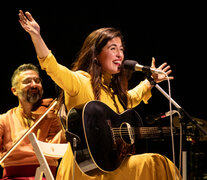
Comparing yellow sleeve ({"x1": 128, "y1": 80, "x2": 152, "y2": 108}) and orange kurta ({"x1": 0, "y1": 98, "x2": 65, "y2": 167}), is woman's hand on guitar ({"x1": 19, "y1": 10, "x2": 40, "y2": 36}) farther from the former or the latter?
orange kurta ({"x1": 0, "y1": 98, "x2": 65, "y2": 167})

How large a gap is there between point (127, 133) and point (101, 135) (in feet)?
0.62

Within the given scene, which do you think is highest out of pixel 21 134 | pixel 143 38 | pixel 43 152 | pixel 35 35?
pixel 35 35

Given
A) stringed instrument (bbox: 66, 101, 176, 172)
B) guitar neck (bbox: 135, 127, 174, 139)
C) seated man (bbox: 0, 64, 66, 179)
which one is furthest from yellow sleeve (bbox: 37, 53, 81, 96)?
seated man (bbox: 0, 64, 66, 179)

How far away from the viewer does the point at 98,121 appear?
168 cm

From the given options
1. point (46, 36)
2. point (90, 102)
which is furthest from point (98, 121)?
point (46, 36)

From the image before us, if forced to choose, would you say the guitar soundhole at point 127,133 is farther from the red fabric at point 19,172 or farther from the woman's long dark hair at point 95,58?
the red fabric at point 19,172

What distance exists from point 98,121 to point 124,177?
1.10ft

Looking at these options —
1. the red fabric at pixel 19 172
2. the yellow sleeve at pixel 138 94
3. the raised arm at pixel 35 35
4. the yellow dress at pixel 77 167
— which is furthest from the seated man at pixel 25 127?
the raised arm at pixel 35 35

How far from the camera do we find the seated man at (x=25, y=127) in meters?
2.63

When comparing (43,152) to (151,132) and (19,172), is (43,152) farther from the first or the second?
(19,172)

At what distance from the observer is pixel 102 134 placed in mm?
1666

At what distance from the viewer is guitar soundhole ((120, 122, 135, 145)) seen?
1751mm

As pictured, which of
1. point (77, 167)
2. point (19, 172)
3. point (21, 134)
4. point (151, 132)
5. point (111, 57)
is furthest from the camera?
point (21, 134)

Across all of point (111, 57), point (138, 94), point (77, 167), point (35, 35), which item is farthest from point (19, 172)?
point (35, 35)
